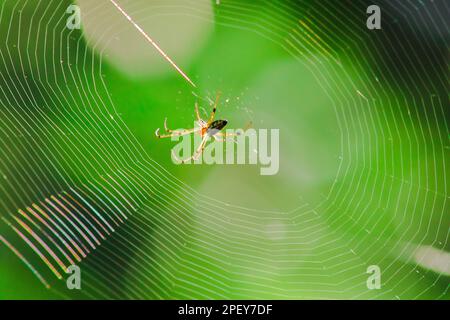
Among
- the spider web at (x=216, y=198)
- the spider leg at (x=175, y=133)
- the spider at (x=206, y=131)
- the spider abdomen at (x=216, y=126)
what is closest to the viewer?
the spider web at (x=216, y=198)

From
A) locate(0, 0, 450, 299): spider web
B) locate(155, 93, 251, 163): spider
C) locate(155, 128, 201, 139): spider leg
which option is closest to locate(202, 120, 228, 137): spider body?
locate(155, 93, 251, 163): spider

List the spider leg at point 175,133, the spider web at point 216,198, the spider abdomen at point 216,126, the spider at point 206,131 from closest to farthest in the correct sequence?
the spider web at point 216,198 → the spider leg at point 175,133 → the spider at point 206,131 → the spider abdomen at point 216,126

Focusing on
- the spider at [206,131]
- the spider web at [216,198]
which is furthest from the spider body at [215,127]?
the spider web at [216,198]

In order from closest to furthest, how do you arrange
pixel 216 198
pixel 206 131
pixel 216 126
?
pixel 216 198, pixel 216 126, pixel 206 131

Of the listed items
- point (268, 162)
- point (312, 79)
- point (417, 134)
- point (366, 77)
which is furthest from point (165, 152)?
point (417, 134)

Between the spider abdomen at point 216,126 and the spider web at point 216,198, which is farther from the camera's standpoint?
the spider abdomen at point 216,126

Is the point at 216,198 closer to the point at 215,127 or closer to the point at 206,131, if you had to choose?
the point at 215,127

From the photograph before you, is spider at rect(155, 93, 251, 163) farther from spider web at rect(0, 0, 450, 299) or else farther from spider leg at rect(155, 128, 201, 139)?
spider web at rect(0, 0, 450, 299)

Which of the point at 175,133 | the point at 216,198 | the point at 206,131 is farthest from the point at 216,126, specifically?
the point at 216,198

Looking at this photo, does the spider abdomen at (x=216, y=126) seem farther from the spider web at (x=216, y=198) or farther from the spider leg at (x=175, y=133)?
the spider web at (x=216, y=198)
